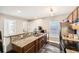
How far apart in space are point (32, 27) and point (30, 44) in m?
0.30

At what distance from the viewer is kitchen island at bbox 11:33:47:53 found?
5.13 feet

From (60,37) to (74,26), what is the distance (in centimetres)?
31

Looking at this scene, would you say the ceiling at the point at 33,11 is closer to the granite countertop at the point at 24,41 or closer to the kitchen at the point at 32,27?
the kitchen at the point at 32,27

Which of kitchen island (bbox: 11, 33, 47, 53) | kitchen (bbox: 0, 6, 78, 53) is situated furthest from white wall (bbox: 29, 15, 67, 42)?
kitchen island (bbox: 11, 33, 47, 53)

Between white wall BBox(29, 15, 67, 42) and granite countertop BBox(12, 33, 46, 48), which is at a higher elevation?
white wall BBox(29, 15, 67, 42)

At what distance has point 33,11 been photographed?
1604 mm

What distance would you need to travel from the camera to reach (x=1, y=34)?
5.05 ft

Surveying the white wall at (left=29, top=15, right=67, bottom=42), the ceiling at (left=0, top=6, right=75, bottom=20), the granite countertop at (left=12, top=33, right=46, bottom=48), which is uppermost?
the ceiling at (left=0, top=6, right=75, bottom=20)

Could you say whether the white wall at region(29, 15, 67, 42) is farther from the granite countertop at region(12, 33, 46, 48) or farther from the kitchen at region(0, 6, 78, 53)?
the granite countertop at region(12, 33, 46, 48)

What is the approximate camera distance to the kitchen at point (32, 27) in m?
1.55

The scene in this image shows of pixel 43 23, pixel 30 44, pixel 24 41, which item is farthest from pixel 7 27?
pixel 43 23
